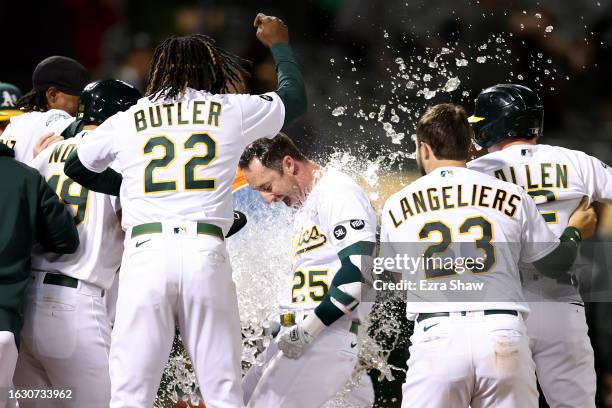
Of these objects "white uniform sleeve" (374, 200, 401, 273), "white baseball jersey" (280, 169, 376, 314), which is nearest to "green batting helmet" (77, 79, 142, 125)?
"white baseball jersey" (280, 169, 376, 314)

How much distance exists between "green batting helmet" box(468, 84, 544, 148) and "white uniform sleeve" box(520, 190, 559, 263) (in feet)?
3.94

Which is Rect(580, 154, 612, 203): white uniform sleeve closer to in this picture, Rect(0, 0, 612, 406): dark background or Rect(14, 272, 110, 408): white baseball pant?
Rect(14, 272, 110, 408): white baseball pant

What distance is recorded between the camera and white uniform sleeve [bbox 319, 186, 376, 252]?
4.78m

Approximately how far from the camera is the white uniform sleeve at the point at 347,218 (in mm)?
4777

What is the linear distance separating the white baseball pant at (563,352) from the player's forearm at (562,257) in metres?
0.26

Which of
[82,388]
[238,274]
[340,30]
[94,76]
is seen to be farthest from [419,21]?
[82,388]

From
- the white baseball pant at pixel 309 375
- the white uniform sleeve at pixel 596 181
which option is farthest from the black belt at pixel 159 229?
the white uniform sleeve at pixel 596 181

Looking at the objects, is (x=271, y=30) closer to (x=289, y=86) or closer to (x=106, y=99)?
(x=289, y=86)

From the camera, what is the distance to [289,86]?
187 inches

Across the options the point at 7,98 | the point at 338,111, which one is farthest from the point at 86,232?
the point at 338,111

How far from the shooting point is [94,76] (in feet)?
39.8

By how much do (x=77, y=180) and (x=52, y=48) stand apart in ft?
23.9

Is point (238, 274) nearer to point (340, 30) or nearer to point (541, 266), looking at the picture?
point (541, 266)

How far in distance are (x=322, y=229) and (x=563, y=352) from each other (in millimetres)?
1524
